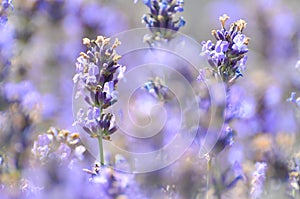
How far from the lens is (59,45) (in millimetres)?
2570

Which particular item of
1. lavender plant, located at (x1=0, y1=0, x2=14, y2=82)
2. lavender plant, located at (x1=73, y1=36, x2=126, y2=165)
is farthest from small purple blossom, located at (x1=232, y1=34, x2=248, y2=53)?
lavender plant, located at (x1=0, y1=0, x2=14, y2=82)

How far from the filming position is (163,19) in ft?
5.30

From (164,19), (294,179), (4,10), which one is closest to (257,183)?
(294,179)

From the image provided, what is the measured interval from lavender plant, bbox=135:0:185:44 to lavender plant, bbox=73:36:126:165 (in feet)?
0.75

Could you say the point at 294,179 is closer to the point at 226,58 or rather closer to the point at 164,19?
the point at 226,58

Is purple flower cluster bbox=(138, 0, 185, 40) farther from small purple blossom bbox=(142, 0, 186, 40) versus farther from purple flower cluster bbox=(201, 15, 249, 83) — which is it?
purple flower cluster bbox=(201, 15, 249, 83)

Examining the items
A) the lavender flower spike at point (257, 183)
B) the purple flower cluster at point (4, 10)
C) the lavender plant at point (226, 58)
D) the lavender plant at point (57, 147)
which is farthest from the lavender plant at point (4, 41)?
the lavender flower spike at point (257, 183)

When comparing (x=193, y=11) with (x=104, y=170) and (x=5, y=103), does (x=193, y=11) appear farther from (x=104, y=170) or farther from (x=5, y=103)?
(x=104, y=170)

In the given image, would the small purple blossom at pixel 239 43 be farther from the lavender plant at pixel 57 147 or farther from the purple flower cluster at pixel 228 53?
the lavender plant at pixel 57 147

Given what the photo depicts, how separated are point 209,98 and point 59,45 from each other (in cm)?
118

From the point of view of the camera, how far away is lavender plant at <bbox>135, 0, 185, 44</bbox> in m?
1.61

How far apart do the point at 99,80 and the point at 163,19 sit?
0.97 ft

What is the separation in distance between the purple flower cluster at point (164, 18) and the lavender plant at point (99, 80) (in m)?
0.23

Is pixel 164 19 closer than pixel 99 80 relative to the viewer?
No
